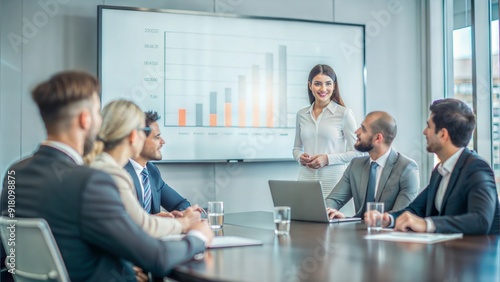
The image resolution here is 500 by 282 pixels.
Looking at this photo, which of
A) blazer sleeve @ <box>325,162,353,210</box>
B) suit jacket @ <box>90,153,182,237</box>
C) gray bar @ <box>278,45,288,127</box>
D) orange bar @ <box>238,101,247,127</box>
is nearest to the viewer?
suit jacket @ <box>90,153,182,237</box>

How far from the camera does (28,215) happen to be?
1854mm

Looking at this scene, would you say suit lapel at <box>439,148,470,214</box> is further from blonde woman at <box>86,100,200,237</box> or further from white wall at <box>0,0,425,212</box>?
white wall at <box>0,0,425,212</box>

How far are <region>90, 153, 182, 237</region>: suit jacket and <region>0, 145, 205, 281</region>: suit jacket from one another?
28 cm

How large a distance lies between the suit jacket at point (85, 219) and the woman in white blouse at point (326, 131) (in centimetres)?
269

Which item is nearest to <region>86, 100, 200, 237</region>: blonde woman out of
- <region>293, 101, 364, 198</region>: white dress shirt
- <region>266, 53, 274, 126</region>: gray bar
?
<region>293, 101, 364, 198</region>: white dress shirt

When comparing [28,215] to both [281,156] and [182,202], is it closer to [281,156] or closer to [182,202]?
[182,202]

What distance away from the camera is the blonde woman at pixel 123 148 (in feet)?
7.10

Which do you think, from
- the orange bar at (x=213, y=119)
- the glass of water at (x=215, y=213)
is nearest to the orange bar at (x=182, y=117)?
the orange bar at (x=213, y=119)

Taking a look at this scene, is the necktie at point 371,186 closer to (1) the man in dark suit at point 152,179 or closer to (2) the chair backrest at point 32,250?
(1) the man in dark suit at point 152,179

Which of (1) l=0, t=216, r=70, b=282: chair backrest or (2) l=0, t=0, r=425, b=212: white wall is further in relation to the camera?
(2) l=0, t=0, r=425, b=212: white wall

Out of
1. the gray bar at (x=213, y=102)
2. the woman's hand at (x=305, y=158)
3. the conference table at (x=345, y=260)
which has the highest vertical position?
the gray bar at (x=213, y=102)

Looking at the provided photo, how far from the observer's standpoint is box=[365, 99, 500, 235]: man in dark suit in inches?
102

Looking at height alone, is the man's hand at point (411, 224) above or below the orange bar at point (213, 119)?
below

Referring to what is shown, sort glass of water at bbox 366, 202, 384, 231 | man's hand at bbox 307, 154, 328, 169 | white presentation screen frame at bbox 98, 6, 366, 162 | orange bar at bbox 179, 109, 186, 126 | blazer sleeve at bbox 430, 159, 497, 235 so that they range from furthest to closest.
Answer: orange bar at bbox 179, 109, 186, 126, white presentation screen frame at bbox 98, 6, 366, 162, man's hand at bbox 307, 154, 328, 169, glass of water at bbox 366, 202, 384, 231, blazer sleeve at bbox 430, 159, 497, 235
